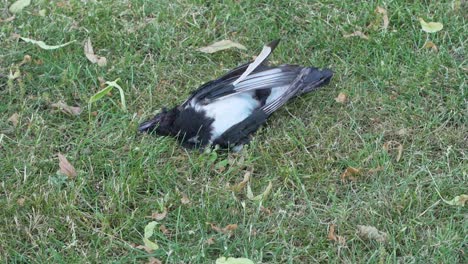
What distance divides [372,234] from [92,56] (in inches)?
68.4

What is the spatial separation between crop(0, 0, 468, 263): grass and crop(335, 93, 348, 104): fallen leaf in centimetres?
4

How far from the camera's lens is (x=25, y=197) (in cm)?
302

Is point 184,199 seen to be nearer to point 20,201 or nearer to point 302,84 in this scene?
point 20,201

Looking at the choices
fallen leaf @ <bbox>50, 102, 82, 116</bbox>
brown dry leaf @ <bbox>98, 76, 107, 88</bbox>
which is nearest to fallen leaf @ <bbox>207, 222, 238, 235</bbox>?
fallen leaf @ <bbox>50, 102, 82, 116</bbox>

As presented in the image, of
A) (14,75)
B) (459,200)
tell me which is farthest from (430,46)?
(14,75)

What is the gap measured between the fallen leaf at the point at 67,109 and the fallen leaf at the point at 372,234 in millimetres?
1426

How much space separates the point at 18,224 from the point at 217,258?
774mm

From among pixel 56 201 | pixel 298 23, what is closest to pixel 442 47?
pixel 298 23

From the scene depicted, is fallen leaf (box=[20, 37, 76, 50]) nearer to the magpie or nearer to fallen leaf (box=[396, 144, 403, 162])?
the magpie

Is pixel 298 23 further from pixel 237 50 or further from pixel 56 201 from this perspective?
pixel 56 201

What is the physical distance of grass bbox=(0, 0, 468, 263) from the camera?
9.39ft

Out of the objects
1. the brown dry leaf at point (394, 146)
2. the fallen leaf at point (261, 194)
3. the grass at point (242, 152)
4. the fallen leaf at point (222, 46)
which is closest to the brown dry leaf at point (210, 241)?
the grass at point (242, 152)

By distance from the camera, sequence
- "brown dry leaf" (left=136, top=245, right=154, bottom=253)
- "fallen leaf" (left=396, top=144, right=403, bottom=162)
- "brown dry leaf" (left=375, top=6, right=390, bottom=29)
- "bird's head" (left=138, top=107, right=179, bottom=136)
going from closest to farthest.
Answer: "brown dry leaf" (left=136, top=245, right=154, bottom=253) → "fallen leaf" (left=396, top=144, right=403, bottom=162) → "bird's head" (left=138, top=107, right=179, bottom=136) → "brown dry leaf" (left=375, top=6, right=390, bottom=29)

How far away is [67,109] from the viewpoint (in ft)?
11.5
